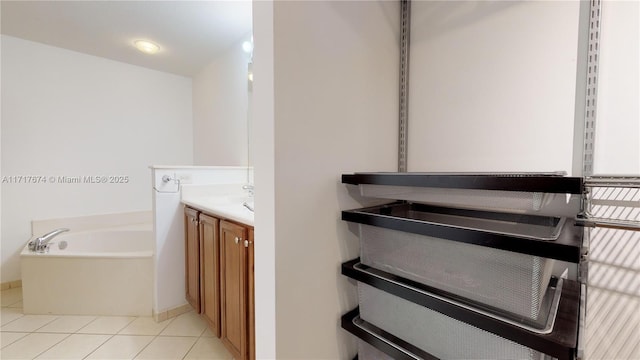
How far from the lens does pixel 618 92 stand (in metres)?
0.73

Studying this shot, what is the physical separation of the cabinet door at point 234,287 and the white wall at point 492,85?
914mm

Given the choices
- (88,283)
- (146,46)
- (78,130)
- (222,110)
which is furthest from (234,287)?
(78,130)

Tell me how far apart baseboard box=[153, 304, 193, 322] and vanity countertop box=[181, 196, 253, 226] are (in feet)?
2.74

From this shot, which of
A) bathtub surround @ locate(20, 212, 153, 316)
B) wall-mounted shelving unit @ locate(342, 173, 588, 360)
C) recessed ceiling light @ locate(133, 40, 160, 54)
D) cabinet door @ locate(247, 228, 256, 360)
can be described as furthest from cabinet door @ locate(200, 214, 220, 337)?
recessed ceiling light @ locate(133, 40, 160, 54)

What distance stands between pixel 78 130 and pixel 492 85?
377 centimetres

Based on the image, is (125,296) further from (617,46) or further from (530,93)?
(617,46)

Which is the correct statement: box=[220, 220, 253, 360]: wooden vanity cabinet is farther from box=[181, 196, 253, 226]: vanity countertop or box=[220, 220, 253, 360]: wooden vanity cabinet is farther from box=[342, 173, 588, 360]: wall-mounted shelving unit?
box=[342, 173, 588, 360]: wall-mounted shelving unit

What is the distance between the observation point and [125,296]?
6.63 ft

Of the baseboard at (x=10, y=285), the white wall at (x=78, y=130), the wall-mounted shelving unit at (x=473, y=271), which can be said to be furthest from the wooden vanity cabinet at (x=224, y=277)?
the baseboard at (x=10, y=285)

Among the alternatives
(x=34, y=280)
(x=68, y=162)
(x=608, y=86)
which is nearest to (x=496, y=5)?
(x=608, y=86)

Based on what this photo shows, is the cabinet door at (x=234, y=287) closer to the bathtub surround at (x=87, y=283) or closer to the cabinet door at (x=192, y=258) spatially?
the cabinet door at (x=192, y=258)

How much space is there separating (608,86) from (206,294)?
82.2 inches

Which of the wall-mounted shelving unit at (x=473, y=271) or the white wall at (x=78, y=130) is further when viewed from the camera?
the white wall at (x=78, y=130)

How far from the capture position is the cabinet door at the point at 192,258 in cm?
179
